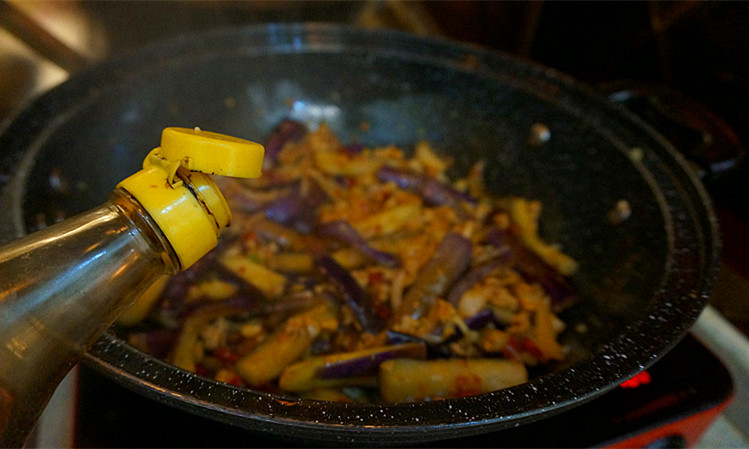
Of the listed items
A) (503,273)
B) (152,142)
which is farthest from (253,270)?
(503,273)

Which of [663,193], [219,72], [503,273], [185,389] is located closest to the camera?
[185,389]

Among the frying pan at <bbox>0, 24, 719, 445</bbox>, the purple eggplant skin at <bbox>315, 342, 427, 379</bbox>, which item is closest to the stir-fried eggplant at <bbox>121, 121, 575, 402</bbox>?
the purple eggplant skin at <bbox>315, 342, 427, 379</bbox>

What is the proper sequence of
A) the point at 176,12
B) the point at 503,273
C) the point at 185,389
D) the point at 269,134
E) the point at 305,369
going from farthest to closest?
the point at 176,12, the point at 269,134, the point at 503,273, the point at 305,369, the point at 185,389

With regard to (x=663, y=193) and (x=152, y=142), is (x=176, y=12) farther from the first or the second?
(x=663, y=193)

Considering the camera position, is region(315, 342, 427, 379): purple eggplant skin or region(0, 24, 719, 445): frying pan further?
region(315, 342, 427, 379): purple eggplant skin

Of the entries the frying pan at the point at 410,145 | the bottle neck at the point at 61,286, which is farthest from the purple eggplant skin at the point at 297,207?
the bottle neck at the point at 61,286

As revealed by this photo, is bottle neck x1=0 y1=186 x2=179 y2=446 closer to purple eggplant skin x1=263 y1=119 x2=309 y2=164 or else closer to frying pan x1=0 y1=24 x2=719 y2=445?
frying pan x1=0 y1=24 x2=719 y2=445
